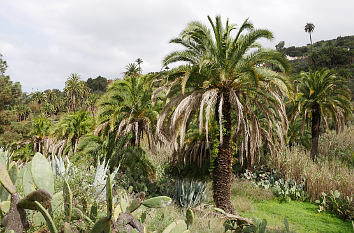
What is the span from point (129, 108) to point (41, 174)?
879 centimetres

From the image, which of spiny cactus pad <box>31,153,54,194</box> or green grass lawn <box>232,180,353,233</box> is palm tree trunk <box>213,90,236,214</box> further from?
spiny cactus pad <box>31,153,54,194</box>

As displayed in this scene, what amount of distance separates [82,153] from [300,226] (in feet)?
28.9

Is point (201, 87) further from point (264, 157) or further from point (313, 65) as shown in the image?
point (313, 65)

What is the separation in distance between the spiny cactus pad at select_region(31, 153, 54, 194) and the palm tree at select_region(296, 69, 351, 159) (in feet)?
41.8

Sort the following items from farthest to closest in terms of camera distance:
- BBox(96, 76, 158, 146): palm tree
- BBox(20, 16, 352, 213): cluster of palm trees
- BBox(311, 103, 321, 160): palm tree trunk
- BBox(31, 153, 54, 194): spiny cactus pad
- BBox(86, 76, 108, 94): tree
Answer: BBox(86, 76, 108, 94): tree → BBox(311, 103, 321, 160): palm tree trunk → BBox(96, 76, 158, 146): palm tree → BBox(20, 16, 352, 213): cluster of palm trees → BBox(31, 153, 54, 194): spiny cactus pad

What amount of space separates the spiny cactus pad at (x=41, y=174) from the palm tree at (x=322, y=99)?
12744mm

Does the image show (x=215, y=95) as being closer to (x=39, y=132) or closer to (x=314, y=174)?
(x=314, y=174)

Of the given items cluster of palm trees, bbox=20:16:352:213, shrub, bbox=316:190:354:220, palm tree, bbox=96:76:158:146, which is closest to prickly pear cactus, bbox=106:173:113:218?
cluster of palm trees, bbox=20:16:352:213

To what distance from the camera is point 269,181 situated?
12375mm

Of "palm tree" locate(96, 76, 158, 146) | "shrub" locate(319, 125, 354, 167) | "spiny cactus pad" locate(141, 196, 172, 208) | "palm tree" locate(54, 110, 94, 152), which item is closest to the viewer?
"spiny cactus pad" locate(141, 196, 172, 208)

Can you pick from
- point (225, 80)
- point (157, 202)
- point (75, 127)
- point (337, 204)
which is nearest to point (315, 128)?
point (337, 204)

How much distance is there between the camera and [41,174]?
1.94 metres

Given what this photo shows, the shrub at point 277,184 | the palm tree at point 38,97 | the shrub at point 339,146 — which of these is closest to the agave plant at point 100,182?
the shrub at point 277,184

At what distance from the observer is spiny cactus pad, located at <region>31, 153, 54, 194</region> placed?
191cm
